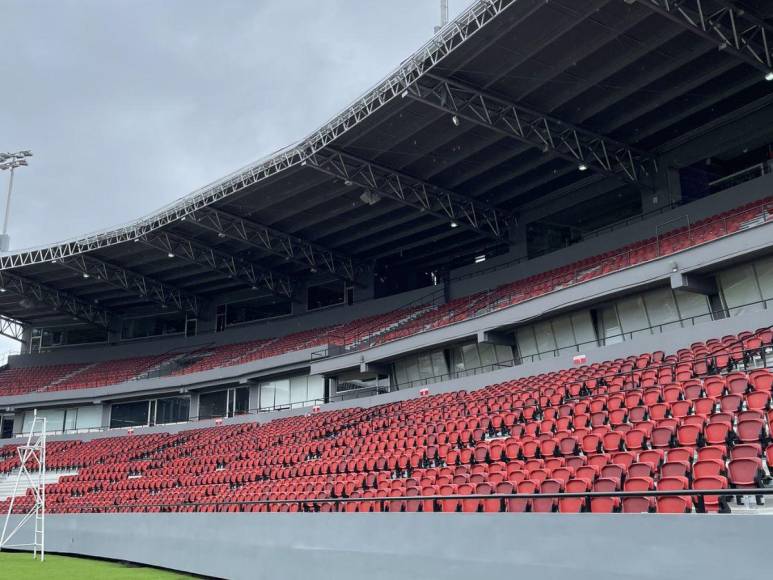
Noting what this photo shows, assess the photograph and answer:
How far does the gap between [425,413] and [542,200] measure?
12943 millimetres

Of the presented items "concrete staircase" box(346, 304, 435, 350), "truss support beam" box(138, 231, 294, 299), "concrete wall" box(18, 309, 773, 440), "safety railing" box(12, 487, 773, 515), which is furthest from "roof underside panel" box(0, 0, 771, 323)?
"safety railing" box(12, 487, 773, 515)

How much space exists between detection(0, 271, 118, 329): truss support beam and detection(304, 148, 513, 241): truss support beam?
2205 centimetres

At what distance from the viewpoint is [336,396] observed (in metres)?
32.0

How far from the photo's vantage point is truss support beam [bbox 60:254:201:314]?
3688 cm

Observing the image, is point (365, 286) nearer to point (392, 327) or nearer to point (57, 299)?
point (392, 327)

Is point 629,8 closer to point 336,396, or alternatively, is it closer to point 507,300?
point 507,300

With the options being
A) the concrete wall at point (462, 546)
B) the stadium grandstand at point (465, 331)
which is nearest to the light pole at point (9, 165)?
the stadium grandstand at point (465, 331)

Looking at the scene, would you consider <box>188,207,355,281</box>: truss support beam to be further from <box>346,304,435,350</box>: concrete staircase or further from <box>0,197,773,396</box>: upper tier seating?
<box>346,304,435,350</box>: concrete staircase

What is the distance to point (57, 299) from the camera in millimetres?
42156

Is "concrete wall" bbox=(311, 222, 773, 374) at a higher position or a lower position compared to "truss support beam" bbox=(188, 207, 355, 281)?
lower

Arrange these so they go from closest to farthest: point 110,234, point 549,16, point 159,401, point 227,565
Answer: point 227,565 < point 549,16 < point 110,234 < point 159,401

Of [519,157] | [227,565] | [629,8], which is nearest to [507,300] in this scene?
[519,157]

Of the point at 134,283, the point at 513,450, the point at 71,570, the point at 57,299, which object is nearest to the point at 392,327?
the point at 134,283

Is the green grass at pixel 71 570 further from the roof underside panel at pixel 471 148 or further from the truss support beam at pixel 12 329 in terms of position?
the truss support beam at pixel 12 329
